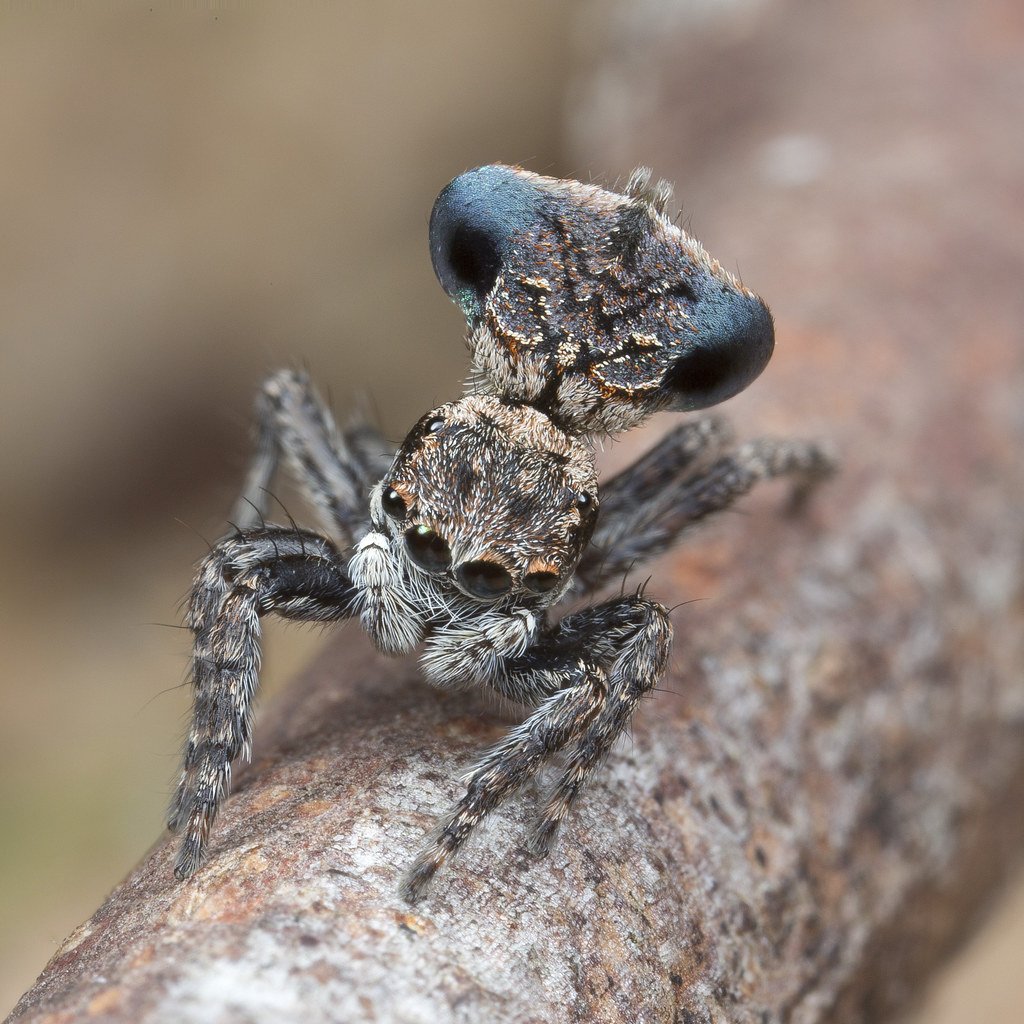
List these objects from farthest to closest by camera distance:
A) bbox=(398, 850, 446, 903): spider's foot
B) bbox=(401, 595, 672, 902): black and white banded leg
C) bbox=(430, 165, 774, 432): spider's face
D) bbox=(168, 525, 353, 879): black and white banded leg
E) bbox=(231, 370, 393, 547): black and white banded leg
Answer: bbox=(231, 370, 393, 547): black and white banded leg, bbox=(430, 165, 774, 432): spider's face, bbox=(168, 525, 353, 879): black and white banded leg, bbox=(401, 595, 672, 902): black and white banded leg, bbox=(398, 850, 446, 903): spider's foot

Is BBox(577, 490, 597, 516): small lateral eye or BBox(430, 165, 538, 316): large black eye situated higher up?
BBox(430, 165, 538, 316): large black eye

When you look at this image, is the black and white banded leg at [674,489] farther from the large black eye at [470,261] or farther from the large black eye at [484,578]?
the large black eye at [470,261]

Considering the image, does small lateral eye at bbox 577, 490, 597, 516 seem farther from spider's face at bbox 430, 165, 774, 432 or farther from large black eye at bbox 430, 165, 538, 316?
large black eye at bbox 430, 165, 538, 316

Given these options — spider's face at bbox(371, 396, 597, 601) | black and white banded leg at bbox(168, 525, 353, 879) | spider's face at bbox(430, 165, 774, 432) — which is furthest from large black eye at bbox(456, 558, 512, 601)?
spider's face at bbox(430, 165, 774, 432)

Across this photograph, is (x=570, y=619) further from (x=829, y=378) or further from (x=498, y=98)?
(x=498, y=98)

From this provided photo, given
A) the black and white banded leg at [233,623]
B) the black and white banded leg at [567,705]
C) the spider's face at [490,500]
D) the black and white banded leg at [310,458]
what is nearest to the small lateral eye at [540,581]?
the spider's face at [490,500]

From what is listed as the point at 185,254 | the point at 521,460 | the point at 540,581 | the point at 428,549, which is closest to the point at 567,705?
the point at 540,581
